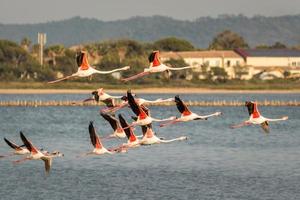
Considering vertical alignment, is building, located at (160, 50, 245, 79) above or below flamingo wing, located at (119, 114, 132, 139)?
above

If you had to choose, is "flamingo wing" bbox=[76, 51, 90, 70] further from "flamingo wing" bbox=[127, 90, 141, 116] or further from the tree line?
the tree line

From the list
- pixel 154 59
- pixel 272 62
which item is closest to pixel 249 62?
pixel 272 62

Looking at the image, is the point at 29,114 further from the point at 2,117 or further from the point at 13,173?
the point at 13,173

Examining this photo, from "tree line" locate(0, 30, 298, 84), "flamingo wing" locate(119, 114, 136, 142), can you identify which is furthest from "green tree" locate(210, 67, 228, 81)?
"flamingo wing" locate(119, 114, 136, 142)

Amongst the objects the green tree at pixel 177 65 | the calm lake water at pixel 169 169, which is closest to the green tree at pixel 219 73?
the green tree at pixel 177 65

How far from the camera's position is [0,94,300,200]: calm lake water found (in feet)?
144

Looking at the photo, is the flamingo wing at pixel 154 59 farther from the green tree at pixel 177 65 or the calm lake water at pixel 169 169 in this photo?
the green tree at pixel 177 65

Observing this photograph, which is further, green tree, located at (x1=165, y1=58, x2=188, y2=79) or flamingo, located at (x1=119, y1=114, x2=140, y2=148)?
green tree, located at (x1=165, y1=58, x2=188, y2=79)

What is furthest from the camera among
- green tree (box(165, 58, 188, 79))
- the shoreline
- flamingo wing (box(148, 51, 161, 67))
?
green tree (box(165, 58, 188, 79))

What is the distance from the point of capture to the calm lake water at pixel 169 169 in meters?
44.0

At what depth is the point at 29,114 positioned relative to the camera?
10512 cm

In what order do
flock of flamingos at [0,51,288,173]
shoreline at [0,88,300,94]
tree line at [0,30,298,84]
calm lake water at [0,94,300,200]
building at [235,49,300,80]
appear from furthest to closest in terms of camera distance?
1. building at [235,49,300,80]
2. tree line at [0,30,298,84]
3. shoreline at [0,88,300,94]
4. calm lake water at [0,94,300,200]
5. flock of flamingos at [0,51,288,173]

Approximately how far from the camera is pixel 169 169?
5181 centimetres

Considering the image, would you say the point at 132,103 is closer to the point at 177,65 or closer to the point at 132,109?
the point at 132,109
